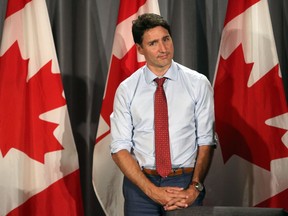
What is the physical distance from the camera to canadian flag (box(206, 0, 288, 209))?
10.7 ft

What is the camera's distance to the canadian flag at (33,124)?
3.31 metres

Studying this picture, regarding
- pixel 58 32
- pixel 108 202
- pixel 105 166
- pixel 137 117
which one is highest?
pixel 58 32

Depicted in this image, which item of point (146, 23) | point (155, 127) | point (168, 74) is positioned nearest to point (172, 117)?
point (155, 127)

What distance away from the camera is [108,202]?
3389mm

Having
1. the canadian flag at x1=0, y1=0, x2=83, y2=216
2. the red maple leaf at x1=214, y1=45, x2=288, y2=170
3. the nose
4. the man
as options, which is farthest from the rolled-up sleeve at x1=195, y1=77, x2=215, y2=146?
the canadian flag at x1=0, y1=0, x2=83, y2=216

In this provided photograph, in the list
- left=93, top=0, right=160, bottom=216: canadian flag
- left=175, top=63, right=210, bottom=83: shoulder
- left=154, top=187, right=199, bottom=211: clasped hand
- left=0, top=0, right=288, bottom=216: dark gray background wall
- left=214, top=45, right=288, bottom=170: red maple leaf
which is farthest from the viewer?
left=0, top=0, right=288, bottom=216: dark gray background wall

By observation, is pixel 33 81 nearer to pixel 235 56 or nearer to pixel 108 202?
pixel 108 202

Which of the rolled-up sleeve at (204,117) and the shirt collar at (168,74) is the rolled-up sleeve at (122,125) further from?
the rolled-up sleeve at (204,117)

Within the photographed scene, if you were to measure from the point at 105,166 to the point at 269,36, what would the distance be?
4.29 feet

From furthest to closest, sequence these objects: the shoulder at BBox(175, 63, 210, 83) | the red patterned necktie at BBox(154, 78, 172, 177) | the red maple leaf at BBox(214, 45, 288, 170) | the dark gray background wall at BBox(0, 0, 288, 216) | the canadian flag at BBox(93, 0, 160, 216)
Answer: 1. the dark gray background wall at BBox(0, 0, 288, 216)
2. the canadian flag at BBox(93, 0, 160, 216)
3. the red maple leaf at BBox(214, 45, 288, 170)
4. the shoulder at BBox(175, 63, 210, 83)
5. the red patterned necktie at BBox(154, 78, 172, 177)

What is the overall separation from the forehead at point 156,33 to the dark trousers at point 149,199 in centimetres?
66

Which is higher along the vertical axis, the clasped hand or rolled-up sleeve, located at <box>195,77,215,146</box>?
rolled-up sleeve, located at <box>195,77,215,146</box>

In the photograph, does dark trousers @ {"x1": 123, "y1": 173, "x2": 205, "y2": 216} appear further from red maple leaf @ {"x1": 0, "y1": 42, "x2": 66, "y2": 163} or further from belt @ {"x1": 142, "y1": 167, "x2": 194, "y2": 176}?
red maple leaf @ {"x1": 0, "y1": 42, "x2": 66, "y2": 163}

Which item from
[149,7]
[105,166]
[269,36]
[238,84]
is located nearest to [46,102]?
[105,166]
